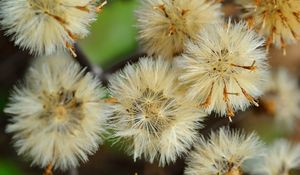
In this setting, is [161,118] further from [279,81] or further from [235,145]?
[279,81]

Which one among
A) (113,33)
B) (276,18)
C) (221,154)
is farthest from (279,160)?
(113,33)

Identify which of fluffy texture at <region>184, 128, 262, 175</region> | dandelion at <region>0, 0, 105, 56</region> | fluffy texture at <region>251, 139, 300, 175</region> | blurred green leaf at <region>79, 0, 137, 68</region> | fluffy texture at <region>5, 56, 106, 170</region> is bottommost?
fluffy texture at <region>251, 139, 300, 175</region>

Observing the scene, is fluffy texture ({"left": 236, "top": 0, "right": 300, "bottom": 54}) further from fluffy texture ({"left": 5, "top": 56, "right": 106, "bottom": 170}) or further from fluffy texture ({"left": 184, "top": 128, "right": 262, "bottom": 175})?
fluffy texture ({"left": 5, "top": 56, "right": 106, "bottom": 170})

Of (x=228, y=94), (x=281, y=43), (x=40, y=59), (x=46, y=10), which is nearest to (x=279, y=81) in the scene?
(x=281, y=43)

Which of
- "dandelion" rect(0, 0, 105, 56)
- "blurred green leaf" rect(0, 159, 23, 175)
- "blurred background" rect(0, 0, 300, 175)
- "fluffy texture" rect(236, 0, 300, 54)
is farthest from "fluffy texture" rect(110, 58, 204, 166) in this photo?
"blurred green leaf" rect(0, 159, 23, 175)

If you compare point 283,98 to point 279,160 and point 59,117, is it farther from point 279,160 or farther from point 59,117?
point 59,117

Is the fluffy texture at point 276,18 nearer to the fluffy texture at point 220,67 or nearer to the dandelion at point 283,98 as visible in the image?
the fluffy texture at point 220,67
